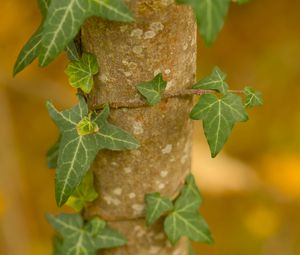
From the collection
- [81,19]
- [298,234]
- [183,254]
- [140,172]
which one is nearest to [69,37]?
[81,19]

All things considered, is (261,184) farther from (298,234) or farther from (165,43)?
(165,43)

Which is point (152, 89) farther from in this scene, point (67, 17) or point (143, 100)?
point (67, 17)

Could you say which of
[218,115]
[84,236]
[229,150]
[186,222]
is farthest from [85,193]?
[229,150]

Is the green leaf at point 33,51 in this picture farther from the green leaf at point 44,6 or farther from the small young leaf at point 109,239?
the small young leaf at point 109,239

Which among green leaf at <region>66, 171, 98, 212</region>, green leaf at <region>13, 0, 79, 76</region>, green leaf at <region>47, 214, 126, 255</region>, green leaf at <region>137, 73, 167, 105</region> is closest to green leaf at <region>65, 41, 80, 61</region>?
green leaf at <region>13, 0, 79, 76</region>

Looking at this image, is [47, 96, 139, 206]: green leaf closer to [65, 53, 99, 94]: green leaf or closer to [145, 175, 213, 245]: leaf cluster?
[65, 53, 99, 94]: green leaf

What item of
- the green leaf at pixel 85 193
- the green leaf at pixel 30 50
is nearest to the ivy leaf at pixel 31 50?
the green leaf at pixel 30 50
